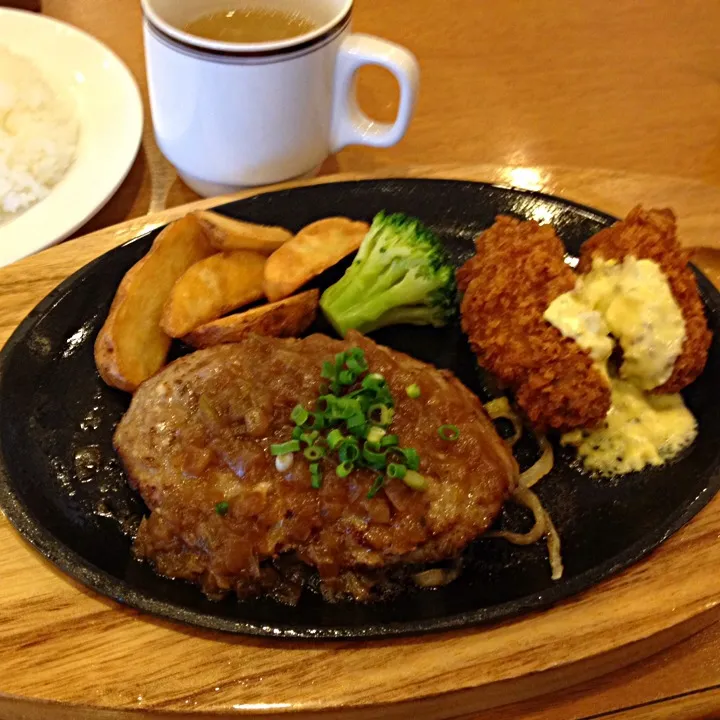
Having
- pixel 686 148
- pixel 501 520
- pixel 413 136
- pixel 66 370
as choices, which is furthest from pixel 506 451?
pixel 686 148

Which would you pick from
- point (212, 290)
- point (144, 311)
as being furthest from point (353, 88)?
point (144, 311)

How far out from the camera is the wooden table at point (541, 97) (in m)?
2.38

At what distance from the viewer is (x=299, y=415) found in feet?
5.14

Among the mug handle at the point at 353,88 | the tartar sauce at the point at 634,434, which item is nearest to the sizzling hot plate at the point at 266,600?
the tartar sauce at the point at 634,434

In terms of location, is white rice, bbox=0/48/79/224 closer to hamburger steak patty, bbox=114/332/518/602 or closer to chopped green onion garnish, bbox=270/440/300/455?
hamburger steak patty, bbox=114/332/518/602

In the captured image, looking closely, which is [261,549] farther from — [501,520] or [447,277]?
[447,277]

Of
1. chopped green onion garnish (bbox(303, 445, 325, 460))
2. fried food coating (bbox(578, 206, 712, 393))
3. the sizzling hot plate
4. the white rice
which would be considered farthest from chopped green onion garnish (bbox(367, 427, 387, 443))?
the white rice

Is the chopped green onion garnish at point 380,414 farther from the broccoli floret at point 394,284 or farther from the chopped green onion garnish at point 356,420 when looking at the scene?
the broccoli floret at point 394,284

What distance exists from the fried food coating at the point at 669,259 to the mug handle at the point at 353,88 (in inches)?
26.1

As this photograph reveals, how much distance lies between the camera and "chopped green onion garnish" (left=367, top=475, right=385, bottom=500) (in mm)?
1506

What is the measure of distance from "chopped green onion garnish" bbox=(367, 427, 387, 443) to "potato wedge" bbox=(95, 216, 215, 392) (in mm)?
603

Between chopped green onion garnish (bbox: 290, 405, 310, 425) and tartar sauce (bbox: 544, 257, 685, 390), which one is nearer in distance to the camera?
chopped green onion garnish (bbox: 290, 405, 310, 425)

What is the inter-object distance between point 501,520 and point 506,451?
16 cm

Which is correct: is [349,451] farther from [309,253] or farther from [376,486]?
[309,253]
